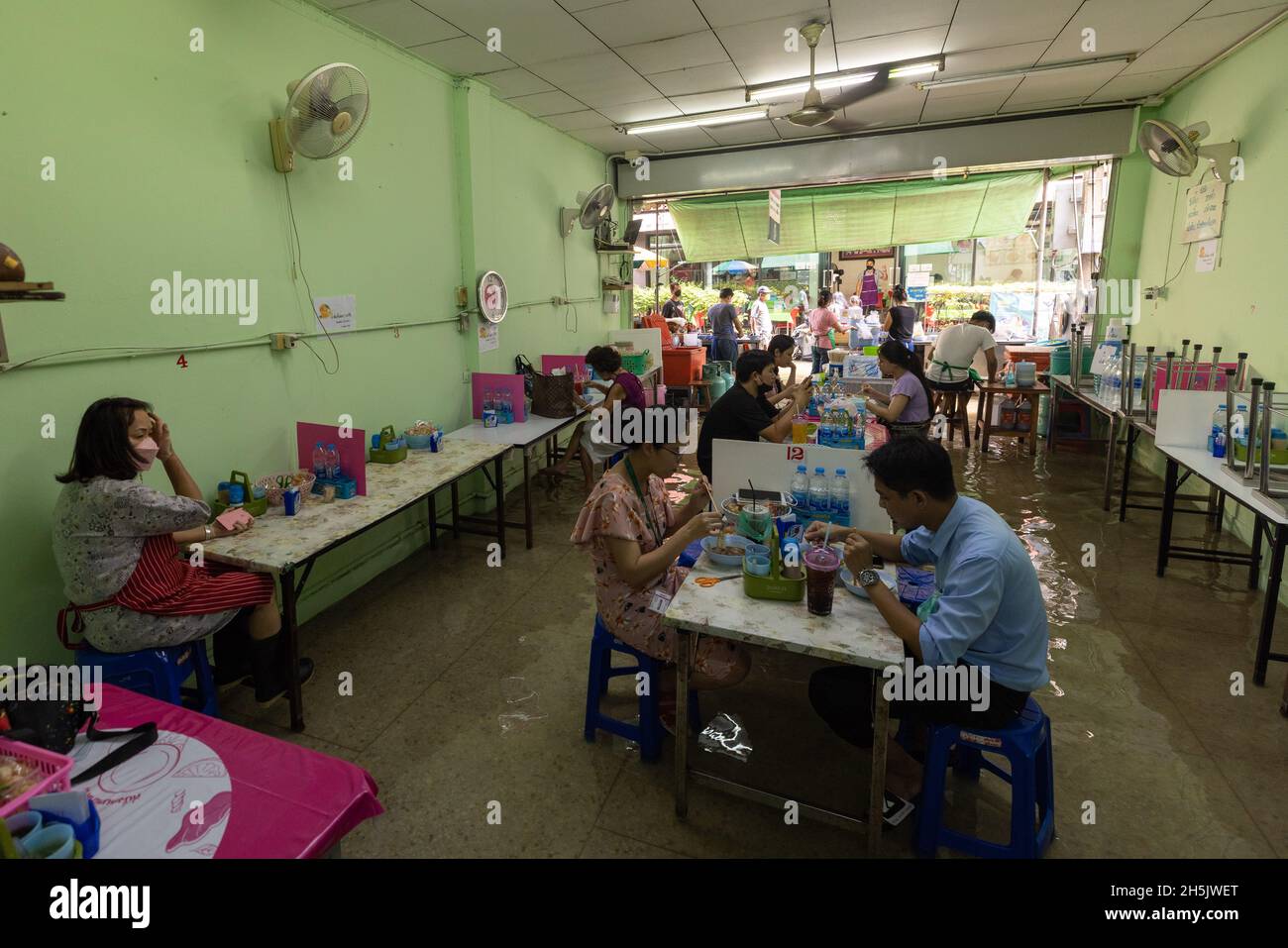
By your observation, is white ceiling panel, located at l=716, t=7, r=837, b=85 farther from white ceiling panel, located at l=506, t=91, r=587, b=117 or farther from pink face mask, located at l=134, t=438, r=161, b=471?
pink face mask, located at l=134, t=438, r=161, b=471

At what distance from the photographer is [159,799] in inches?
56.2

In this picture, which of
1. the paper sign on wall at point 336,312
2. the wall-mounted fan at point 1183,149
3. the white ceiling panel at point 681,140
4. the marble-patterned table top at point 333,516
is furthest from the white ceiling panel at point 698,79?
the marble-patterned table top at point 333,516

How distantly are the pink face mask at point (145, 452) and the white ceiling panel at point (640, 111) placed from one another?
4.78 m

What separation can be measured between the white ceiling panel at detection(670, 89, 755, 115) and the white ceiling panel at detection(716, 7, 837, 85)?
1.26 feet

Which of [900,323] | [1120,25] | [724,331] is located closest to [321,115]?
[1120,25]

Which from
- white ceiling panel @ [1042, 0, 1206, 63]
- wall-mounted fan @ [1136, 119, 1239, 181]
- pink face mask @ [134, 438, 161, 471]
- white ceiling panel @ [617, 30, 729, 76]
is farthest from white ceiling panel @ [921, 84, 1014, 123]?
pink face mask @ [134, 438, 161, 471]

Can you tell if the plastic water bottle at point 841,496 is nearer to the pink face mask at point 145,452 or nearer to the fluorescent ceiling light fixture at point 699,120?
the pink face mask at point 145,452

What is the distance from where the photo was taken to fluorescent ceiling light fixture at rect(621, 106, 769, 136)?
239 inches

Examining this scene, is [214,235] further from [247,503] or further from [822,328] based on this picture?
[822,328]

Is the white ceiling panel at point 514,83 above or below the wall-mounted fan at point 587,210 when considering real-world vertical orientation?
above

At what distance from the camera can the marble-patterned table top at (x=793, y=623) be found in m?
1.88
